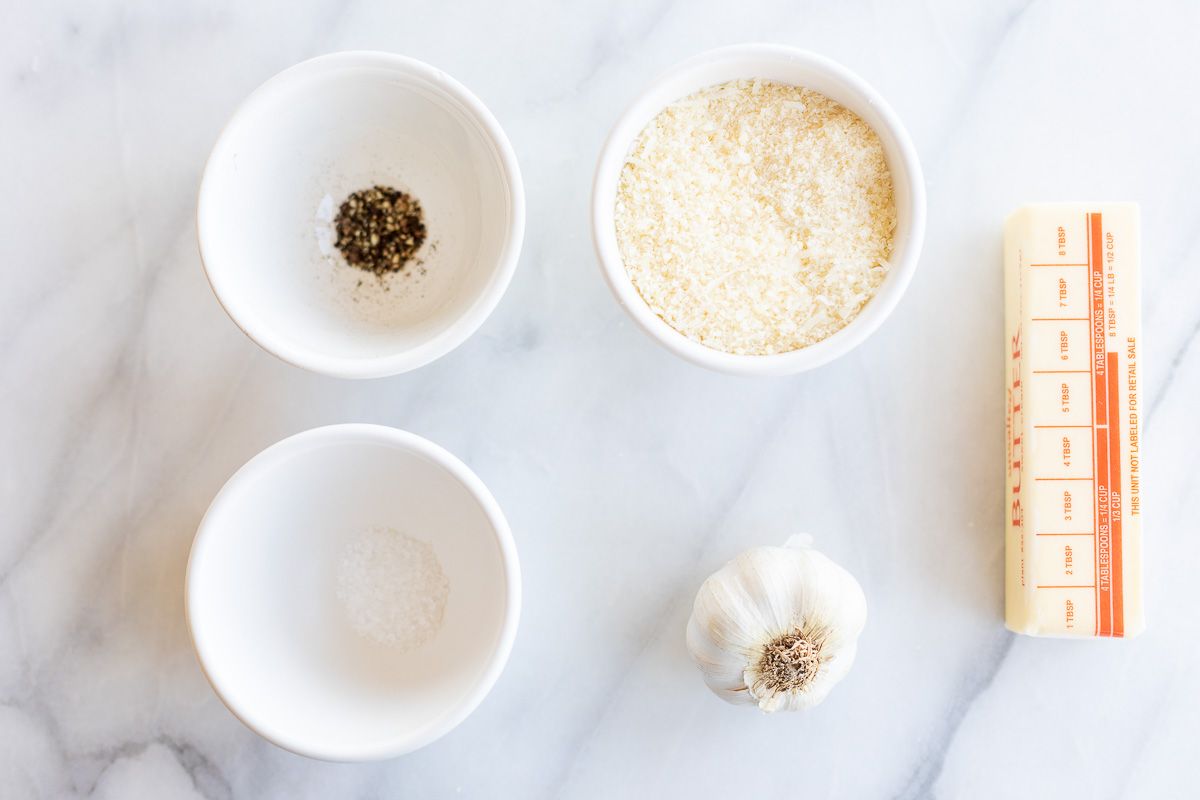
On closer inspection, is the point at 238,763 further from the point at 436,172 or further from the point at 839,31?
the point at 839,31

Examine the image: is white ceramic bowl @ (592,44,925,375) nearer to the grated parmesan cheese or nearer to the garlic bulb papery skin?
the grated parmesan cheese

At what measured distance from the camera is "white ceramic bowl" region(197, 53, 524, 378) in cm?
88

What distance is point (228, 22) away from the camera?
104 cm

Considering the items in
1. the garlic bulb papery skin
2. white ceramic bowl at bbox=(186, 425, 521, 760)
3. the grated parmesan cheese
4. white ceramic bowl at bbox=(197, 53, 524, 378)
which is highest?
the grated parmesan cheese

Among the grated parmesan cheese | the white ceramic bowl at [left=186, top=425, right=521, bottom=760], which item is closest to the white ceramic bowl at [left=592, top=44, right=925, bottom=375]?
the grated parmesan cheese

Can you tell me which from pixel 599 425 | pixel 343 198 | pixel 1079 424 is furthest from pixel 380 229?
pixel 1079 424

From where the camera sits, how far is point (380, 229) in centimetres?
104

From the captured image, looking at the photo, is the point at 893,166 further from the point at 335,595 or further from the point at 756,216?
the point at 335,595

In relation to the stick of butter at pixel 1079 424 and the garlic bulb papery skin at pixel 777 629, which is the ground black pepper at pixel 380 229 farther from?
the stick of butter at pixel 1079 424

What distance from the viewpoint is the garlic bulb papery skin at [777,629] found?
0.96m

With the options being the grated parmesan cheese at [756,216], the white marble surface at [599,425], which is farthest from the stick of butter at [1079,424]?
the grated parmesan cheese at [756,216]

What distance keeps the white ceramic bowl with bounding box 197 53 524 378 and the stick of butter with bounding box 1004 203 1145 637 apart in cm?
54

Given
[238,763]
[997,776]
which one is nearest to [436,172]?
[238,763]

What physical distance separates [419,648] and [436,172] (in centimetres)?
51
